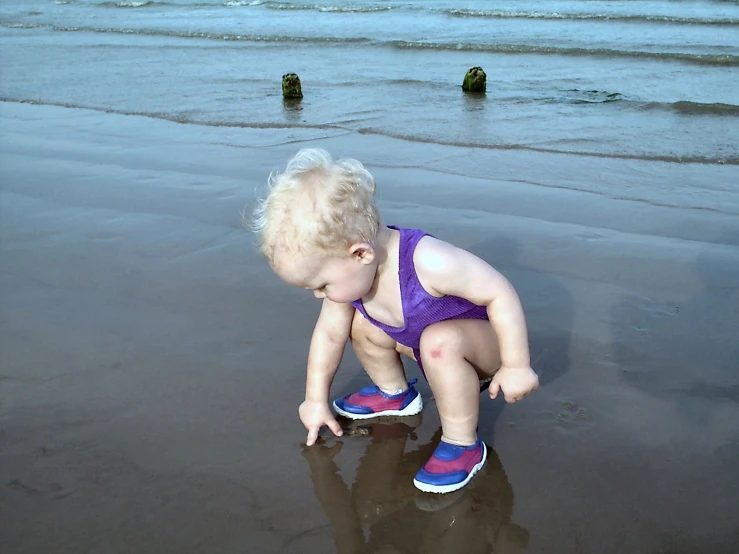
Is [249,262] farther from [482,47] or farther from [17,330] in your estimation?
[482,47]

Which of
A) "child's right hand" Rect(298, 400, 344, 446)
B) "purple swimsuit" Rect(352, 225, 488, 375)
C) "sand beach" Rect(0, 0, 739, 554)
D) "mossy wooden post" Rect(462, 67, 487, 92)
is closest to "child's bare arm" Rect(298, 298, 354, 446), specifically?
"child's right hand" Rect(298, 400, 344, 446)

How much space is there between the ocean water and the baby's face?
3.71 m

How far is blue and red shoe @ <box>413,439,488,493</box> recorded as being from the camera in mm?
2102

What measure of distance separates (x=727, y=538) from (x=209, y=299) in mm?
2097

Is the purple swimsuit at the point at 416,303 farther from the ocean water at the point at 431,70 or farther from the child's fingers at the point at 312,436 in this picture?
the ocean water at the point at 431,70

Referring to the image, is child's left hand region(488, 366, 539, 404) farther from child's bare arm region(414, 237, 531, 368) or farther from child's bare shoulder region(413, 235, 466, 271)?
child's bare shoulder region(413, 235, 466, 271)

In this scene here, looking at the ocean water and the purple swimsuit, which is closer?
the purple swimsuit

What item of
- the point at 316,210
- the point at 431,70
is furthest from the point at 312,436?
the point at 431,70

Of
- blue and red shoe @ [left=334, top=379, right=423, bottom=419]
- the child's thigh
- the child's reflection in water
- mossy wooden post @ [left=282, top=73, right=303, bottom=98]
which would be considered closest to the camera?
the child's reflection in water

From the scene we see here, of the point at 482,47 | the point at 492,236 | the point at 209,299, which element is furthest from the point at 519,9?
the point at 209,299

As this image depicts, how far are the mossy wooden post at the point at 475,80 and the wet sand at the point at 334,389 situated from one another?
330 cm

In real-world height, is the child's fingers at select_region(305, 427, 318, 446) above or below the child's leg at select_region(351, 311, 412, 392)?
below

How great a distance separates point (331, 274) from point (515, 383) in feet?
1.92

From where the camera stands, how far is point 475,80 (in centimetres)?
760
